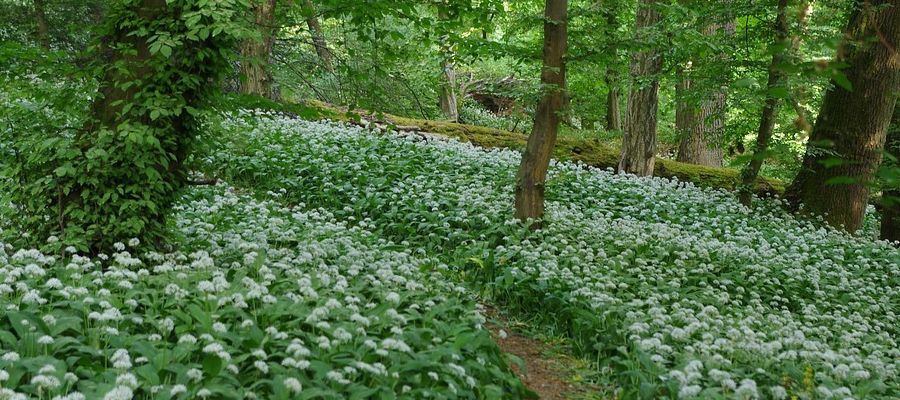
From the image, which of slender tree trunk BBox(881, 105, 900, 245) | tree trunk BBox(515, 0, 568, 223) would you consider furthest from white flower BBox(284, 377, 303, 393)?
slender tree trunk BBox(881, 105, 900, 245)

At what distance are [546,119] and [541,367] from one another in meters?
3.85

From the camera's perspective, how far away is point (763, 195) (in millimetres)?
14656

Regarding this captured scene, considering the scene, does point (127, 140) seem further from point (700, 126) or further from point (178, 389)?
point (700, 126)

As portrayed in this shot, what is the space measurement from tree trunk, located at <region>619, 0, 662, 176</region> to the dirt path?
20.7 ft

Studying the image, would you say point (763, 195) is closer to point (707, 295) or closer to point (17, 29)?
point (707, 295)

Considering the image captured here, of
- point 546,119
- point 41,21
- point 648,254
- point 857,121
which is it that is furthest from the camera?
point 41,21

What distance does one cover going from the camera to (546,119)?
364 inches

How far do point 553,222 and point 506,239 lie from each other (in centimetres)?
96

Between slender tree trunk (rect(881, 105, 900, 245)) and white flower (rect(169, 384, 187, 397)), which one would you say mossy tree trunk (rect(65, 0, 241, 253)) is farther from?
slender tree trunk (rect(881, 105, 900, 245))

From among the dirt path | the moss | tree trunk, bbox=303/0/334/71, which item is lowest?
the dirt path

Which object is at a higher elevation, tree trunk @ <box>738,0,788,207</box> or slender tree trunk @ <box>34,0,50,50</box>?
slender tree trunk @ <box>34,0,50,50</box>

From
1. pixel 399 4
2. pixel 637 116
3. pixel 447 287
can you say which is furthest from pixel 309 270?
pixel 637 116

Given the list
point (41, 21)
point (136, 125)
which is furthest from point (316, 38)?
point (136, 125)

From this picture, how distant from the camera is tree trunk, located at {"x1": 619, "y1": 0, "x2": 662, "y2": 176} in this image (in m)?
13.0
